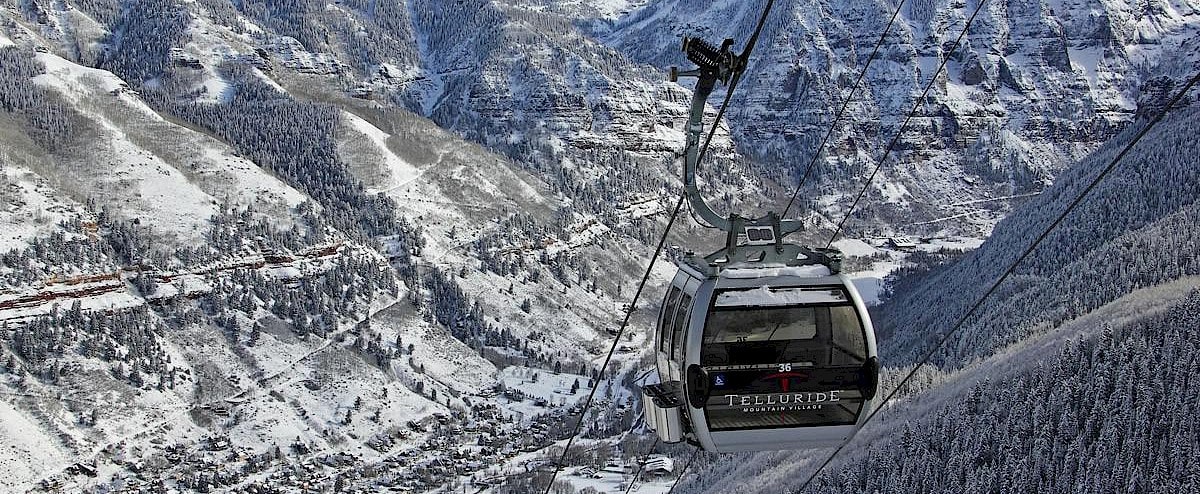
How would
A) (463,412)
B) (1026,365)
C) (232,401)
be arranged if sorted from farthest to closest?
(463,412), (232,401), (1026,365)

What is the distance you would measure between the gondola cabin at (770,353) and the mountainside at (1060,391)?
65685 mm

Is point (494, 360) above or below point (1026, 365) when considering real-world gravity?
below

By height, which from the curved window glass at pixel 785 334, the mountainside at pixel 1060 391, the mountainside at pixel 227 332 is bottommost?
the mountainside at pixel 227 332

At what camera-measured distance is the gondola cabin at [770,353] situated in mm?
20781

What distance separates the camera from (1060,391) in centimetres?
8938

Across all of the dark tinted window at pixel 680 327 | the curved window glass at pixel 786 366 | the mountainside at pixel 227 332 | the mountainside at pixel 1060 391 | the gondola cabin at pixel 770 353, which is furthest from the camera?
the mountainside at pixel 227 332

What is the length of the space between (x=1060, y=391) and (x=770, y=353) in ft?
244

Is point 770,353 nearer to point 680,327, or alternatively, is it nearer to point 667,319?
point 680,327

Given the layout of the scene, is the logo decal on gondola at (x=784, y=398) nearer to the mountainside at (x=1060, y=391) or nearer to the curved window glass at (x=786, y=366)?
the curved window glass at (x=786, y=366)

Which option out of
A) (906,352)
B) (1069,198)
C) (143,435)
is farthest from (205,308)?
(1069,198)

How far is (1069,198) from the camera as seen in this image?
163 m

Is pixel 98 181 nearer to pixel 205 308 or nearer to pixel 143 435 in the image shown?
pixel 205 308

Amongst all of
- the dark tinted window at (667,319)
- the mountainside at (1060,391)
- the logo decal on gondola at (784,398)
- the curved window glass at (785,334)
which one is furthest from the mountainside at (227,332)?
the curved window glass at (785,334)

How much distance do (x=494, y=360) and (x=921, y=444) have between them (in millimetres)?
91860
